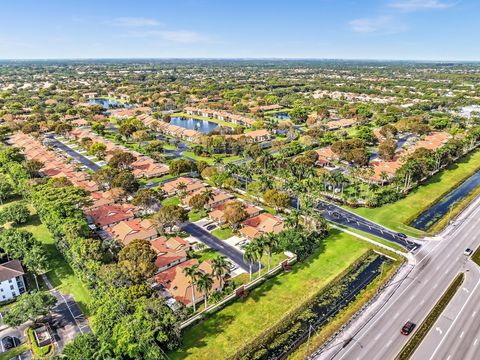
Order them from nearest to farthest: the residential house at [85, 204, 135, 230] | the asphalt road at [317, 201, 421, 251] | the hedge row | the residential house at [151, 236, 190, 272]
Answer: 1. the hedge row
2. the residential house at [151, 236, 190, 272]
3. the asphalt road at [317, 201, 421, 251]
4. the residential house at [85, 204, 135, 230]

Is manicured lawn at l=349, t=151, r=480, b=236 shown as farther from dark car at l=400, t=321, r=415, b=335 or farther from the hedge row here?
dark car at l=400, t=321, r=415, b=335

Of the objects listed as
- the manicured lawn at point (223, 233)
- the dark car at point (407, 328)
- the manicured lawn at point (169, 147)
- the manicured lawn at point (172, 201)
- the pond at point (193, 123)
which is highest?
the pond at point (193, 123)

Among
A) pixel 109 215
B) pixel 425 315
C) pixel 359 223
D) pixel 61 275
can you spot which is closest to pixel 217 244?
pixel 109 215

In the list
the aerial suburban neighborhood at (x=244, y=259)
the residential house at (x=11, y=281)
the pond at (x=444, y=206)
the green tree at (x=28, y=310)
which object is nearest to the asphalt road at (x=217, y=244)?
the aerial suburban neighborhood at (x=244, y=259)

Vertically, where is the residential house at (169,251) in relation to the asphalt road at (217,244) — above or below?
above

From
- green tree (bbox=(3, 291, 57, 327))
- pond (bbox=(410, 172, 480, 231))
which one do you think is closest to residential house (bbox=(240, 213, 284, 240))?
pond (bbox=(410, 172, 480, 231))

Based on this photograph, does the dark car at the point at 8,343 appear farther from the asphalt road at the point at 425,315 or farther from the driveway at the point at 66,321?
the asphalt road at the point at 425,315

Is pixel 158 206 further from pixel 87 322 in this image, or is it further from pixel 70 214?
pixel 87 322
